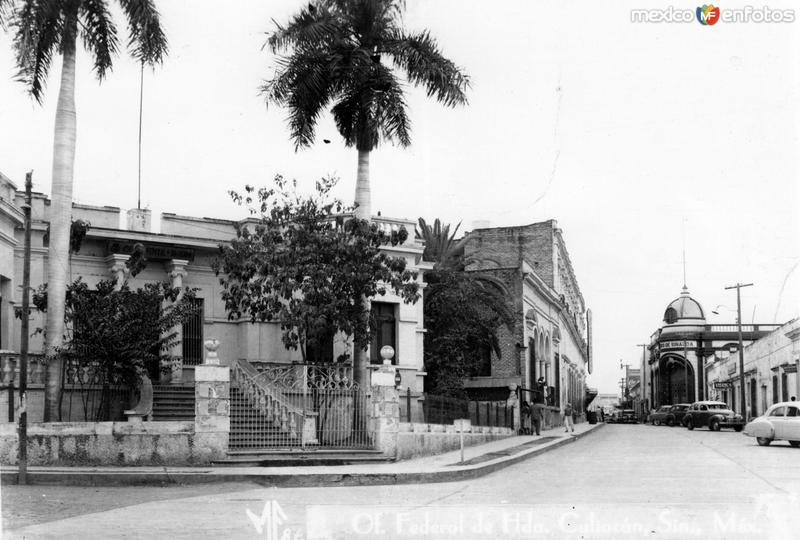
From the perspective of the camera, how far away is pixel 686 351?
8281 centimetres

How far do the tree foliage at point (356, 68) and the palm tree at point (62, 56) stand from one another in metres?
3.50

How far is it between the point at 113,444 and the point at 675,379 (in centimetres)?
7741

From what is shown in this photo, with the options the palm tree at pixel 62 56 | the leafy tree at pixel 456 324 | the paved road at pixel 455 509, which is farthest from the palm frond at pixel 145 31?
the leafy tree at pixel 456 324

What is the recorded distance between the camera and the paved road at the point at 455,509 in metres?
10.3

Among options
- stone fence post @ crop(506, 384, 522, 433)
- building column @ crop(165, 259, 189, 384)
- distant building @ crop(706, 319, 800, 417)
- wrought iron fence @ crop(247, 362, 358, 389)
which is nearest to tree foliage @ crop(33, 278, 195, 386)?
wrought iron fence @ crop(247, 362, 358, 389)

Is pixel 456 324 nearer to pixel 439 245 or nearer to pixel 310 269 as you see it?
pixel 439 245

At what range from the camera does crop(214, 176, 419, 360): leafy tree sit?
21297 millimetres

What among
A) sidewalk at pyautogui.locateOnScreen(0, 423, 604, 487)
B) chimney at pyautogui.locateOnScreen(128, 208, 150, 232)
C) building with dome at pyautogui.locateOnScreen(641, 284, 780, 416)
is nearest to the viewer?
sidewalk at pyautogui.locateOnScreen(0, 423, 604, 487)

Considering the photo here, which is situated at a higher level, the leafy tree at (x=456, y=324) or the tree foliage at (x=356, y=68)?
the tree foliage at (x=356, y=68)

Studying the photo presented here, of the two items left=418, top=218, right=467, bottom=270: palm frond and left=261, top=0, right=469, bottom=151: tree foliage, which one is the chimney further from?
left=418, top=218, right=467, bottom=270: palm frond

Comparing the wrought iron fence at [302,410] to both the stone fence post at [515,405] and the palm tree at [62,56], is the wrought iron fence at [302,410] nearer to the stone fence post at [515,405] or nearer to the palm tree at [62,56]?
the palm tree at [62,56]

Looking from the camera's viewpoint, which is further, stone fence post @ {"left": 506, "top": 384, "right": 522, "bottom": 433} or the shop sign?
the shop sign

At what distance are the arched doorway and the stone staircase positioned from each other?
69771mm

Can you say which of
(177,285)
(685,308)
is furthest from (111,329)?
(685,308)
